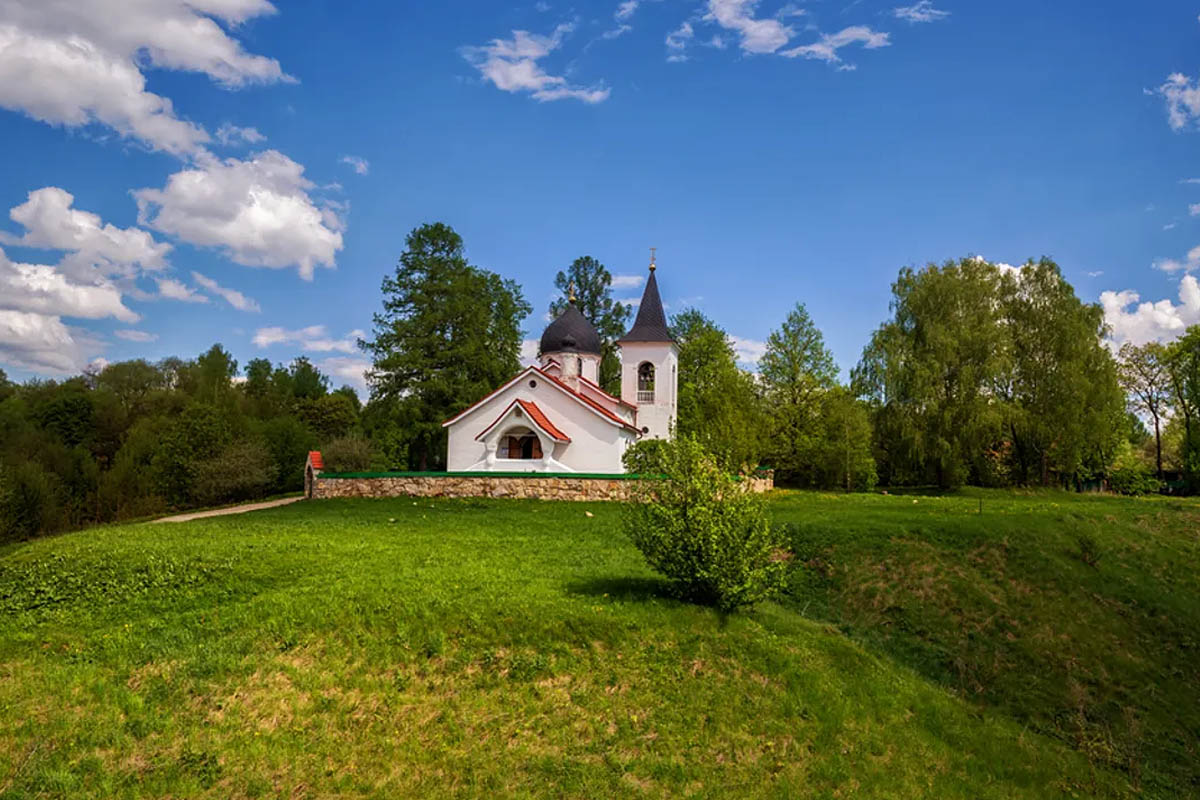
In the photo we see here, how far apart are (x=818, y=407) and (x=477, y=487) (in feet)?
74.3

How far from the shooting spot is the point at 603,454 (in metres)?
28.6

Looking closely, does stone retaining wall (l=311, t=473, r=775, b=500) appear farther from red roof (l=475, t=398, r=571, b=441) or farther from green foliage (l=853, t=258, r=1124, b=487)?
green foliage (l=853, t=258, r=1124, b=487)

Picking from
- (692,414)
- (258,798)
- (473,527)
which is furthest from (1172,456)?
(258,798)

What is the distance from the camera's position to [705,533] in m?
9.85

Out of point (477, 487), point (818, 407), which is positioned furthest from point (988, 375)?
point (477, 487)

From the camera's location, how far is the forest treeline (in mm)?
32312

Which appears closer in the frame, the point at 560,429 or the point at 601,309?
the point at 560,429

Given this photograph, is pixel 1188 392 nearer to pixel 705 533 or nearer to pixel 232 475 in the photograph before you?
pixel 705 533

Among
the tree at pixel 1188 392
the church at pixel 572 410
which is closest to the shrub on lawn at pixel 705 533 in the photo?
the church at pixel 572 410


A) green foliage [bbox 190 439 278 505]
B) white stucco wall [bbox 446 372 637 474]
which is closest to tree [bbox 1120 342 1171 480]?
white stucco wall [bbox 446 372 637 474]

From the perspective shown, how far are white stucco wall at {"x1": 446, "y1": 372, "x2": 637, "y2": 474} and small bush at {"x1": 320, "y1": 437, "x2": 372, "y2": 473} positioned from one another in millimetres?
4817

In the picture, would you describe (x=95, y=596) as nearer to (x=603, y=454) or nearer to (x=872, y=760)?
(x=872, y=760)

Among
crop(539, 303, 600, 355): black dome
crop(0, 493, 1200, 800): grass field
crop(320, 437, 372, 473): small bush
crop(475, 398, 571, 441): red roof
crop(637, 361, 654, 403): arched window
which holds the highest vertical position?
crop(539, 303, 600, 355): black dome

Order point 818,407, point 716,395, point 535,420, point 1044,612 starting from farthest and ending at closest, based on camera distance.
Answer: point 818,407 < point 716,395 < point 535,420 < point 1044,612
